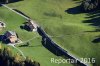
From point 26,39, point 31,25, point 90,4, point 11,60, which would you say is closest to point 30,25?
point 31,25

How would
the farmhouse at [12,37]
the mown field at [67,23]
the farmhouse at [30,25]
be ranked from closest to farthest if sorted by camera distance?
1. the mown field at [67,23]
2. the farmhouse at [12,37]
3. the farmhouse at [30,25]

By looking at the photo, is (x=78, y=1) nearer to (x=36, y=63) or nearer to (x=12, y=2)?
(x=12, y=2)

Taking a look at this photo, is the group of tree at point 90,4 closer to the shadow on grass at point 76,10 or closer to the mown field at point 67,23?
the shadow on grass at point 76,10

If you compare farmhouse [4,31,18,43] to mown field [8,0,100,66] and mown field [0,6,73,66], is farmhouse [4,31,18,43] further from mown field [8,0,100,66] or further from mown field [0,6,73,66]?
mown field [8,0,100,66]

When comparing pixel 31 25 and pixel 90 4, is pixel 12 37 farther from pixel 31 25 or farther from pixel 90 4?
pixel 90 4

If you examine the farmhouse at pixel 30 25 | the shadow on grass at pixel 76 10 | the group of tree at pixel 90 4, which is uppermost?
the group of tree at pixel 90 4

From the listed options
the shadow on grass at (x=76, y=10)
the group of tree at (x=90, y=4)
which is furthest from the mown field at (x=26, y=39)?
the group of tree at (x=90, y=4)

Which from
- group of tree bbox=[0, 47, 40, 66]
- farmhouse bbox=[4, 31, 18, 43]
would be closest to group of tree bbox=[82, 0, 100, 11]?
farmhouse bbox=[4, 31, 18, 43]
